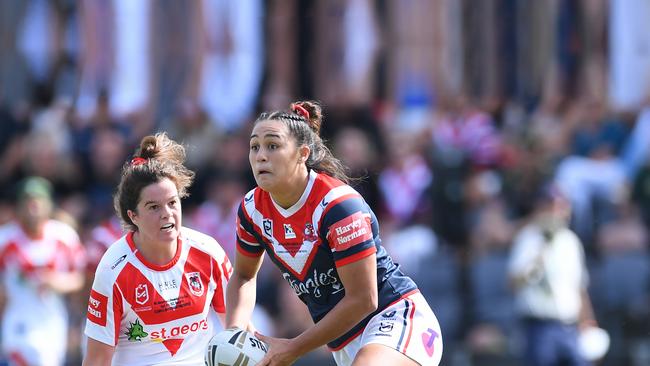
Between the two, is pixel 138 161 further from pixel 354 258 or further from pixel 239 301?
pixel 354 258

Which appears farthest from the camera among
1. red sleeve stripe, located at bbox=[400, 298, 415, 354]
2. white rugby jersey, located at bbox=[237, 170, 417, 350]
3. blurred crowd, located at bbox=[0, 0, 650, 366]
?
blurred crowd, located at bbox=[0, 0, 650, 366]

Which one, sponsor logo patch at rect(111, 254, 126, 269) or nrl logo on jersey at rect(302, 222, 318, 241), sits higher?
nrl logo on jersey at rect(302, 222, 318, 241)

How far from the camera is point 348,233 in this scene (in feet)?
18.3

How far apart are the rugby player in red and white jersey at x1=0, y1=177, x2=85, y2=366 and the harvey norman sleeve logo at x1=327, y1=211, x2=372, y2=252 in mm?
5146

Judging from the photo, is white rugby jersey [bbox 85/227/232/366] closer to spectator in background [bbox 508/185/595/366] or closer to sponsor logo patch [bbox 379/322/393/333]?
sponsor logo patch [bbox 379/322/393/333]

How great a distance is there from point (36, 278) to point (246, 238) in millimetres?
4791

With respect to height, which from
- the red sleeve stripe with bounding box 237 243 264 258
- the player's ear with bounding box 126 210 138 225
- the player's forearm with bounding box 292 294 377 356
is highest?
the player's ear with bounding box 126 210 138 225

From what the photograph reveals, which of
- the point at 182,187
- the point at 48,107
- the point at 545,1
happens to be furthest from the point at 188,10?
the point at 182,187

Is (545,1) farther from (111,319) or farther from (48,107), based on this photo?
(111,319)

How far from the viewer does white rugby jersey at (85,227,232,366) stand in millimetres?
5824

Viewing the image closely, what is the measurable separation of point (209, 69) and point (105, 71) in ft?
3.82

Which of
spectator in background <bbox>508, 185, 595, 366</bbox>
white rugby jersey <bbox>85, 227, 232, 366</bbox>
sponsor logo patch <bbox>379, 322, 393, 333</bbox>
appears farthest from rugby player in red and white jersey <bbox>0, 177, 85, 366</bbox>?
sponsor logo patch <bbox>379, 322, 393, 333</bbox>

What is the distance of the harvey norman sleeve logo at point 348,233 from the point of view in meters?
5.59

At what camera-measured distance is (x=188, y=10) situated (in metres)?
14.5
